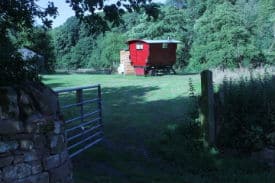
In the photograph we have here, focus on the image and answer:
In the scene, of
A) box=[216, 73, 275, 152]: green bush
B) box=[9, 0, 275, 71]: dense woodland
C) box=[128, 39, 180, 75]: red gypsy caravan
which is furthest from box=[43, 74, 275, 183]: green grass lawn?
box=[128, 39, 180, 75]: red gypsy caravan

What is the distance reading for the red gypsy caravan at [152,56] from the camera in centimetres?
2906

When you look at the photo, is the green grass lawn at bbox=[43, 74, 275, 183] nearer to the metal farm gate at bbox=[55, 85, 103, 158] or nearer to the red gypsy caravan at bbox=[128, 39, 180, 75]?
the metal farm gate at bbox=[55, 85, 103, 158]

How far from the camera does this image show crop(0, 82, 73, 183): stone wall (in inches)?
186

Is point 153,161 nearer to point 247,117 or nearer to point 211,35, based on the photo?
point 247,117

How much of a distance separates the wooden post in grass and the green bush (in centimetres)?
18

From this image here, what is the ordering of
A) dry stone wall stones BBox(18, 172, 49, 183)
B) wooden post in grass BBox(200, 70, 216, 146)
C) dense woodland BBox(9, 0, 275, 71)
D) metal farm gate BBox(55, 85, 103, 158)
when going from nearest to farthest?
dry stone wall stones BBox(18, 172, 49, 183), metal farm gate BBox(55, 85, 103, 158), wooden post in grass BBox(200, 70, 216, 146), dense woodland BBox(9, 0, 275, 71)

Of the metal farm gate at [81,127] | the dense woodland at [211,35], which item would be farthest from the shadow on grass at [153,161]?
the dense woodland at [211,35]

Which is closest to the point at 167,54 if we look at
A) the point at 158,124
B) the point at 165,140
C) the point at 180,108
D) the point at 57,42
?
the point at 180,108

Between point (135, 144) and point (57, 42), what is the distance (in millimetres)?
65476

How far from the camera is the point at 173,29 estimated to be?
4547cm

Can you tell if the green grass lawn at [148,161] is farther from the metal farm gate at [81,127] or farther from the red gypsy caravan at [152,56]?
the red gypsy caravan at [152,56]

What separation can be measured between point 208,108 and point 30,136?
4.44 m

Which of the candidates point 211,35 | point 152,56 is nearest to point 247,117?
point 152,56

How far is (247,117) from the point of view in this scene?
8562 millimetres
